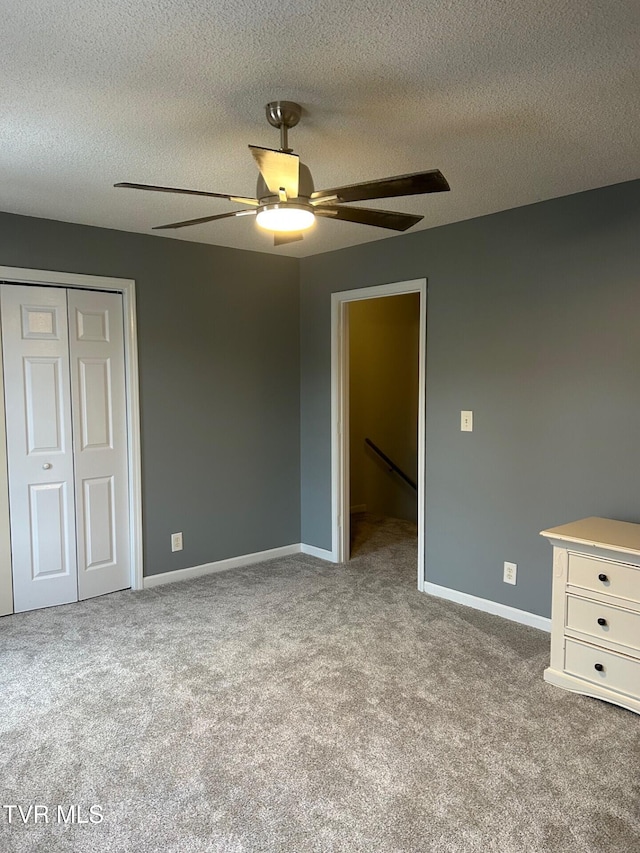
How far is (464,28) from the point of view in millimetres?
1586

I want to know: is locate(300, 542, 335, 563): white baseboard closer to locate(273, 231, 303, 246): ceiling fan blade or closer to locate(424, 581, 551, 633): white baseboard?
locate(424, 581, 551, 633): white baseboard

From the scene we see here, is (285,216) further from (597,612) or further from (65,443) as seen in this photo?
(65,443)

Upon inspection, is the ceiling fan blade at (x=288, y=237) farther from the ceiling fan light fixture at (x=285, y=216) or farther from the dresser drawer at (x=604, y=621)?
the dresser drawer at (x=604, y=621)

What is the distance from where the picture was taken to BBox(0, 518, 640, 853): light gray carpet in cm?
184

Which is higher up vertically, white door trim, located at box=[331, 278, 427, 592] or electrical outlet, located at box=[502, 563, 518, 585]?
white door trim, located at box=[331, 278, 427, 592]

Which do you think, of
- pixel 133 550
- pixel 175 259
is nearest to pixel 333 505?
pixel 133 550

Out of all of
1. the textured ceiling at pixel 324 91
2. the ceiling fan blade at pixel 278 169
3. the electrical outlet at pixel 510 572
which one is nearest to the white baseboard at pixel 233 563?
the electrical outlet at pixel 510 572

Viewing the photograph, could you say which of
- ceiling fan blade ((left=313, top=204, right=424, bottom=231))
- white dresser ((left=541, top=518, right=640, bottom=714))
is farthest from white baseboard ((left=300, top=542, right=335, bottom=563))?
ceiling fan blade ((left=313, top=204, right=424, bottom=231))

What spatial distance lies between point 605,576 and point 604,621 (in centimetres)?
20

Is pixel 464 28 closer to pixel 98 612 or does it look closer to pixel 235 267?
pixel 235 267

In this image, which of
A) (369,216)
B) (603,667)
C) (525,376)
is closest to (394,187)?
(369,216)

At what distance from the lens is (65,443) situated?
367cm

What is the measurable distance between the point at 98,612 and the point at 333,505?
182cm

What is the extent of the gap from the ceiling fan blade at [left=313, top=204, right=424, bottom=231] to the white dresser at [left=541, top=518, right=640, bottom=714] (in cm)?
151
